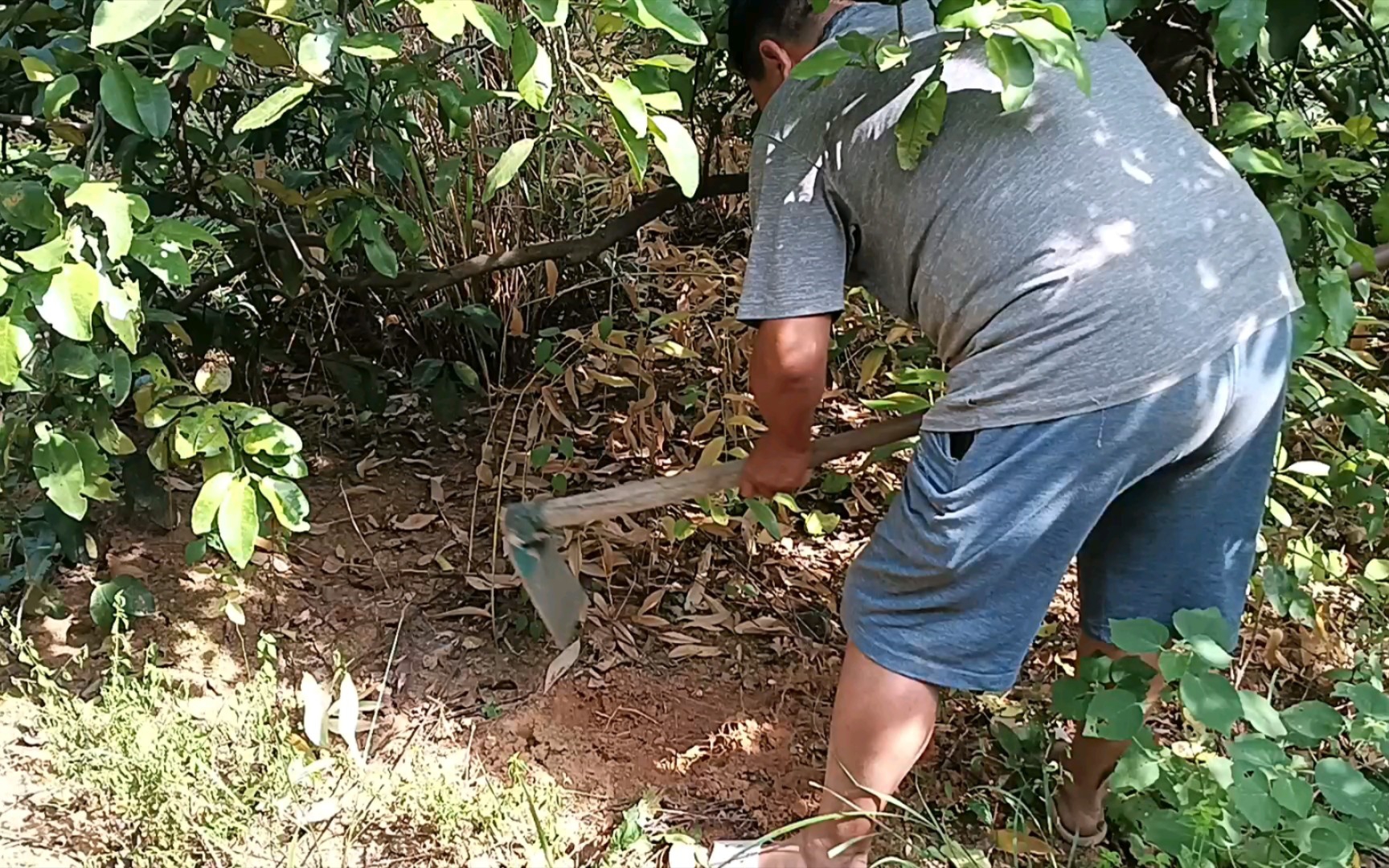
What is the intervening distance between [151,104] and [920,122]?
110 centimetres

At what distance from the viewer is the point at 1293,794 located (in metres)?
1.46

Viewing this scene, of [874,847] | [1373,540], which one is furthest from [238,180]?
[1373,540]

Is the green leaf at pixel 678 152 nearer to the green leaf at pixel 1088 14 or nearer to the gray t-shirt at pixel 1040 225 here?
the gray t-shirt at pixel 1040 225

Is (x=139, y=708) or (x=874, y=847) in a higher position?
(x=139, y=708)

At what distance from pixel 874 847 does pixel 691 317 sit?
1528 millimetres

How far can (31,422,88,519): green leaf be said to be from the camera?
6.09 ft

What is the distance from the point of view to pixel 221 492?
69.1 inches

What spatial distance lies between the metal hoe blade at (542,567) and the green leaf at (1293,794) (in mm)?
1196

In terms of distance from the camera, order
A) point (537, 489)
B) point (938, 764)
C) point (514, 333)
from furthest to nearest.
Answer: point (514, 333) → point (537, 489) → point (938, 764)

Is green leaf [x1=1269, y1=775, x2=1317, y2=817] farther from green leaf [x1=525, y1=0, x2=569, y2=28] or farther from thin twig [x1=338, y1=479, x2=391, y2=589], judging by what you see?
thin twig [x1=338, y1=479, x2=391, y2=589]

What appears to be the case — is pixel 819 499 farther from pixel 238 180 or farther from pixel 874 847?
pixel 238 180

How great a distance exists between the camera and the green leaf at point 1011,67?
1.30 m

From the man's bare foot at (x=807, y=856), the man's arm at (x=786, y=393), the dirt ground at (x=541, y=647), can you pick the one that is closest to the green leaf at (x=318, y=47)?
the man's arm at (x=786, y=393)

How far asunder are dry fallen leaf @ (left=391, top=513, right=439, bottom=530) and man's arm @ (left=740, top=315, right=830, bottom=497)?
1.11 m
